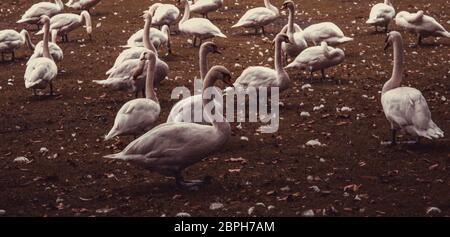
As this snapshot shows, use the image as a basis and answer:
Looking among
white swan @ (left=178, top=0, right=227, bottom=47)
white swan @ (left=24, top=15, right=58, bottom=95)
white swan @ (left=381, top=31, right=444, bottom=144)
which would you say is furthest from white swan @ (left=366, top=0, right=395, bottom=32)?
white swan @ (left=381, top=31, right=444, bottom=144)

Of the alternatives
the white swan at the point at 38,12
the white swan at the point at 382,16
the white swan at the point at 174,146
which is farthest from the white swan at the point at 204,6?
the white swan at the point at 174,146

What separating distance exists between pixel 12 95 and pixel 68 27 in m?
5.71

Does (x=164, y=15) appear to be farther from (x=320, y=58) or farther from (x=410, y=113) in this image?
(x=410, y=113)

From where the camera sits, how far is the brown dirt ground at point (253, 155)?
10.2 meters

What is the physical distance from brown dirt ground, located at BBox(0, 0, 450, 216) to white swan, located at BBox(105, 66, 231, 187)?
18.7 inches

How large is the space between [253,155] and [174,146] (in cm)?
230

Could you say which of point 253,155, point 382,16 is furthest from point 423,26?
point 253,155

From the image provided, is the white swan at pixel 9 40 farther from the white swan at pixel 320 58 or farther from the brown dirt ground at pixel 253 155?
the white swan at pixel 320 58

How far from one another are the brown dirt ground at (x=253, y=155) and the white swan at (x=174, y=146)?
0.48 metres

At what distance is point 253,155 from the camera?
1225 centimetres

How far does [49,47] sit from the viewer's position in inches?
742

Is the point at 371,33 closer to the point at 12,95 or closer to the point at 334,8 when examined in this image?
the point at 334,8

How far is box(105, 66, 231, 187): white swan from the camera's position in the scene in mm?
10227
